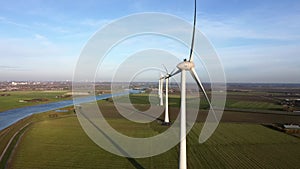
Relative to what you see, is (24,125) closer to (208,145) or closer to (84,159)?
(84,159)

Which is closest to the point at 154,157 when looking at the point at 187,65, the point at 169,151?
the point at 169,151

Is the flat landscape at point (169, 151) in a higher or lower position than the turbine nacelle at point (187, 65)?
lower

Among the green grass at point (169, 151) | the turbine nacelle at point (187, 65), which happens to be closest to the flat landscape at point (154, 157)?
the green grass at point (169, 151)

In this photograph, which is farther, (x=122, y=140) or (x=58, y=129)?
(x=58, y=129)

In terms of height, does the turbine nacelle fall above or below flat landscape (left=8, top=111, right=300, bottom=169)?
above

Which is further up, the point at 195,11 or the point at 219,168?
the point at 195,11

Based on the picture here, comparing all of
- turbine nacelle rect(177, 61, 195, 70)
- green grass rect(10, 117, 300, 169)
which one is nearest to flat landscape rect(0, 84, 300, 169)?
green grass rect(10, 117, 300, 169)

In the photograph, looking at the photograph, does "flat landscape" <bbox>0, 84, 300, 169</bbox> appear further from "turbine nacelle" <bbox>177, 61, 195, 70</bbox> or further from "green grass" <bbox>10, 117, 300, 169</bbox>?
"turbine nacelle" <bbox>177, 61, 195, 70</bbox>

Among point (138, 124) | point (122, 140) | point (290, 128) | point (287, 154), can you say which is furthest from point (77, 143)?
point (290, 128)

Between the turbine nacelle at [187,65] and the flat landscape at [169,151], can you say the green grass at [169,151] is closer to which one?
the flat landscape at [169,151]
